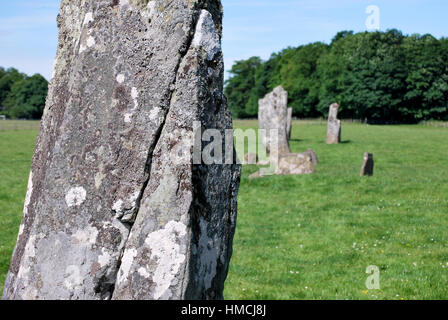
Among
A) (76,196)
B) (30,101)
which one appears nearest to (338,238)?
(76,196)

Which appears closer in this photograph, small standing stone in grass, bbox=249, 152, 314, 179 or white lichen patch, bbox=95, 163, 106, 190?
white lichen patch, bbox=95, 163, 106, 190

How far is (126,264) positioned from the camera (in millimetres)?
2865

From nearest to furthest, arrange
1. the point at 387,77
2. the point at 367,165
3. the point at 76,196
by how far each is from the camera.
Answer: the point at 76,196, the point at 367,165, the point at 387,77

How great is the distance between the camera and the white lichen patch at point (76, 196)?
9.56 ft

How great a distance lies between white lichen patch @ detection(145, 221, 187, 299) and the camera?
2.79 meters

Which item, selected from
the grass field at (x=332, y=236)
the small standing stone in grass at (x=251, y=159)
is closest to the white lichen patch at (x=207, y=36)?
the grass field at (x=332, y=236)

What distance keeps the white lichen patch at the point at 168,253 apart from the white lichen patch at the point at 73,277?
49 centimetres

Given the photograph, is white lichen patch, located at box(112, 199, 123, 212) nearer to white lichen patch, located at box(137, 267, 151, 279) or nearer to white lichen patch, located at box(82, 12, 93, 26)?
white lichen patch, located at box(137, 267, 151, 279)

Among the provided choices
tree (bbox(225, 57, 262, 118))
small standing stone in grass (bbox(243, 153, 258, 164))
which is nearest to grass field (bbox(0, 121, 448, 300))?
small standing stone in grass (bbox(243, 153, 258, 164))

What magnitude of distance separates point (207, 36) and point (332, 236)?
7.43 metres

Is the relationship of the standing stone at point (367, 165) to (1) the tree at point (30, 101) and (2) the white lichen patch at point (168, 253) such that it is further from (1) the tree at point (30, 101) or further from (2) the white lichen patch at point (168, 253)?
(1) the tree at point (30, 101)

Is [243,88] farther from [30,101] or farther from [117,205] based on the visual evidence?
[117,205]

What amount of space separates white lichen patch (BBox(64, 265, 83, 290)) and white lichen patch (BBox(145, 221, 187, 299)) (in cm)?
49

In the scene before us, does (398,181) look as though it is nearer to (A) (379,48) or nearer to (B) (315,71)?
(A) (379,48)
